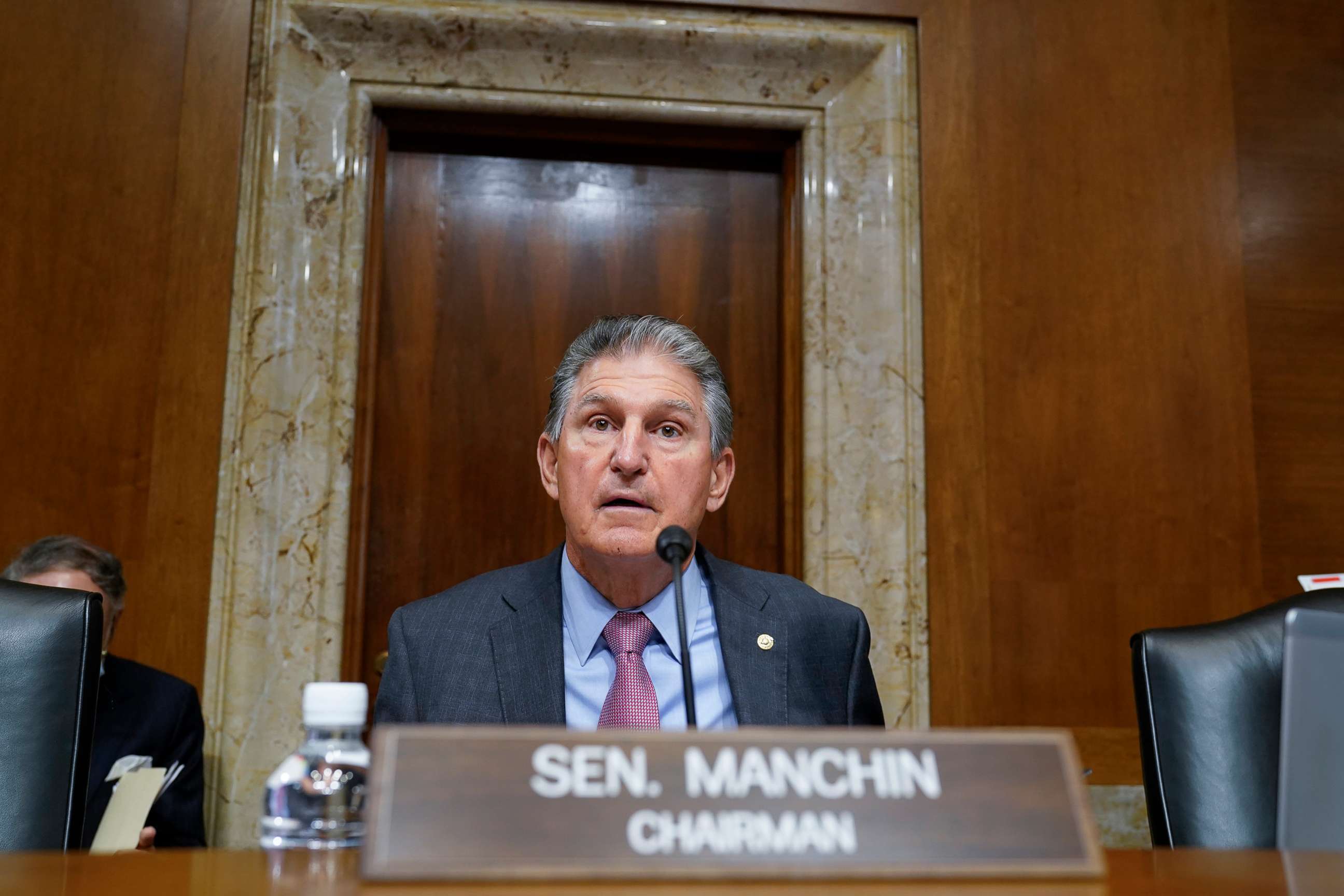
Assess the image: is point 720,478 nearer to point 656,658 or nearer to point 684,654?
point 656,658

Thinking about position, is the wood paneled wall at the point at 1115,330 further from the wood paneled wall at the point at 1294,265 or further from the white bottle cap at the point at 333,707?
the white bottle cap at the point at 333,707

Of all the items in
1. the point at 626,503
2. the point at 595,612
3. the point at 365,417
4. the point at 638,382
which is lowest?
the point at 595,612

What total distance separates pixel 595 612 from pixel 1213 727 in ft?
2.65

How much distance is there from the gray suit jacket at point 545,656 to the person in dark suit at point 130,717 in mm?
883

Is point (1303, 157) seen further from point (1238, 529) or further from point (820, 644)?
point (820, 644)

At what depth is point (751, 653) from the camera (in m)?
1.69

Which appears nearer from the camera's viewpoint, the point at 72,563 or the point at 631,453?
the point at 631,453

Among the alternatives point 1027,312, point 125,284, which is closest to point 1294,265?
point 1027,312

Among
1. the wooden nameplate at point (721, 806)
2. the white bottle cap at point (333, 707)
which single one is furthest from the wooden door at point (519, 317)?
the wooden nameplate at point (721, 806)

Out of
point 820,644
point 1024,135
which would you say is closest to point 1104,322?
point 1024,135

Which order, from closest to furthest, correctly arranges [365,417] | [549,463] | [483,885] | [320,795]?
1. [483,885]
2. [320,795]
3. [549,463]
4. [365,417]

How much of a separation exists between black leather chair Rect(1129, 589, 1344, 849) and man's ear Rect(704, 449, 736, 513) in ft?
2.24

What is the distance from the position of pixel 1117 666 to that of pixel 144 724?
6.84ft

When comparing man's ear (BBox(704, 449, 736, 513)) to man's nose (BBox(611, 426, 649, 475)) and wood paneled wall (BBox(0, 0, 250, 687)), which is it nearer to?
man's nose (BBox(611, 426, 649, 475))
